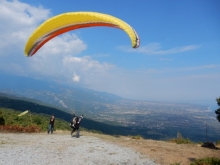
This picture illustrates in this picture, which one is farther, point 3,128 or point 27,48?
point 3,128

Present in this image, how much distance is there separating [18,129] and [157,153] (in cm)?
1370

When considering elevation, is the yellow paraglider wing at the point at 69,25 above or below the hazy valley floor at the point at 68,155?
above

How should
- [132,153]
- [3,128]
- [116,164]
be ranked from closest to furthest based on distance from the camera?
[116,164], [132,153], [3,128]

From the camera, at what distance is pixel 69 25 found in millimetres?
12641

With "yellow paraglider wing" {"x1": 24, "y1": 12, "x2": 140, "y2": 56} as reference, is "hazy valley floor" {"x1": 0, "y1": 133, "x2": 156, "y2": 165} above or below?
below

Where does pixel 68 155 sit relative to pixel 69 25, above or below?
below

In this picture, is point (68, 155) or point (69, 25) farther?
point (69, 25)

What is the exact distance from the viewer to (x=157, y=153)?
1340cm

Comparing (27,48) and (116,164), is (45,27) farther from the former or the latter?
(116,164)

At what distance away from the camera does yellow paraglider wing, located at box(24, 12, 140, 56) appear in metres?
10.6

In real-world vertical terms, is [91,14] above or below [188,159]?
above

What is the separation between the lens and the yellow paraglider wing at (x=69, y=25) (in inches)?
416

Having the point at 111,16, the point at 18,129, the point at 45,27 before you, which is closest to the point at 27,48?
the point at 45,27

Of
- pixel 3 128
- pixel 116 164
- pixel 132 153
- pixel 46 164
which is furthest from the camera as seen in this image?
pixel 3 128
